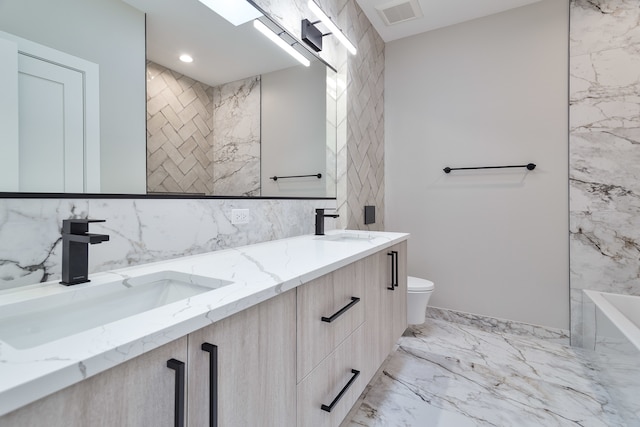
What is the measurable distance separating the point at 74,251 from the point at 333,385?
34.4 inches

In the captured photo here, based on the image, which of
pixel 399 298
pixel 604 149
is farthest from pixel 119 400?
pixel 604 149

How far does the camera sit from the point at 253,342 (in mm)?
713

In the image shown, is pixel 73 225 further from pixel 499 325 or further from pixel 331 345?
pixel 499 325

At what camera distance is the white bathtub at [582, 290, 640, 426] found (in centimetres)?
139

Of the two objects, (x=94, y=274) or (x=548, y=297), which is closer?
(x=94, y=274)

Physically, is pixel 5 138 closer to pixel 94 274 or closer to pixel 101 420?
pixel 94 274

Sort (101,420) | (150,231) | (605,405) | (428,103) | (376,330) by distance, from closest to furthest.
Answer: (101,420) → (150,231) → (376,330) → (605,405) → (428,103)

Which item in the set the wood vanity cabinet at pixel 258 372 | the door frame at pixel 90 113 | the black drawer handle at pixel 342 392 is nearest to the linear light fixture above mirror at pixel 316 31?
the door frame at pixel 90 113

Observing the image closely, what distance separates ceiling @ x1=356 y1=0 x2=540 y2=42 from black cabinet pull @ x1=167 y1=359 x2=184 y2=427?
8.77 feet

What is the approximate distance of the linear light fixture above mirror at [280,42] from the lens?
5.14 feet

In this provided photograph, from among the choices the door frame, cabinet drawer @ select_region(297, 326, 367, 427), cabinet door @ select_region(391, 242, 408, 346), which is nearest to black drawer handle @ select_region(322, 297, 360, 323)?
cabinet drawer @ select_region(297, 326, 367, 427)

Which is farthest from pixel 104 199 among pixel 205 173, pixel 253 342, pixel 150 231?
pixel 253 342

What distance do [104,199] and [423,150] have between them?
2.48 meters

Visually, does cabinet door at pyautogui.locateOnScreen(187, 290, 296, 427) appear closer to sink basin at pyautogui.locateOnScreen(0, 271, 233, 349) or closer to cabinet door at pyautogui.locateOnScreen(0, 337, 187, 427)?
cabinet door at pyautogui.locateOnScreen(0, 337, 187, 427)
